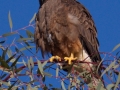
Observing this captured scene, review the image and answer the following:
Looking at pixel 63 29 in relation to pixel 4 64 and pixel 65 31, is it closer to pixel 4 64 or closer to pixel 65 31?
pixel 65 31

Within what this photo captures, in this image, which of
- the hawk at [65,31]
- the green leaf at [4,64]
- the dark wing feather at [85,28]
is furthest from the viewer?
the dark wing feather at [85,28]

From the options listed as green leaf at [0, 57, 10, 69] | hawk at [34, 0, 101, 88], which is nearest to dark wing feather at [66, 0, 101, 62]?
hawk at [34, 0, 101, 88]

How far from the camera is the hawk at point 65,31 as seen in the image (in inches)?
158

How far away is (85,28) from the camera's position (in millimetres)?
4277

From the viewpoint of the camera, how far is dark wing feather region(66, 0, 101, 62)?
4.18m

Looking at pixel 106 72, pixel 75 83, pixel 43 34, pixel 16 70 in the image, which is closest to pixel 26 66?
pixel 16 70

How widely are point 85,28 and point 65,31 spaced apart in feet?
1.20

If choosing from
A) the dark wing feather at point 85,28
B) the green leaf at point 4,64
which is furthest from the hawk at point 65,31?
the green leaf at point 4,64

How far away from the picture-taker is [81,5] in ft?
14.5

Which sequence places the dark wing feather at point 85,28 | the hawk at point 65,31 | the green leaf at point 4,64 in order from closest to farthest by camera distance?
1. the green leaf at point 4,64
2. the hawk at point 65,31
3. the dark wing feather at point 85,28

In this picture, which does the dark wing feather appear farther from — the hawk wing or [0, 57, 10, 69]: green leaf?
[0, 57, 10, 69]: green leaf

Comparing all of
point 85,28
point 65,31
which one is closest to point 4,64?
point 65,31

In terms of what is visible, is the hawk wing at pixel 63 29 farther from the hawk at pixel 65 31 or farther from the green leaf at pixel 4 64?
the green leaf at pixel 4 64

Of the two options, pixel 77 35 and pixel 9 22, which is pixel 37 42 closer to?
pixel 77 35
